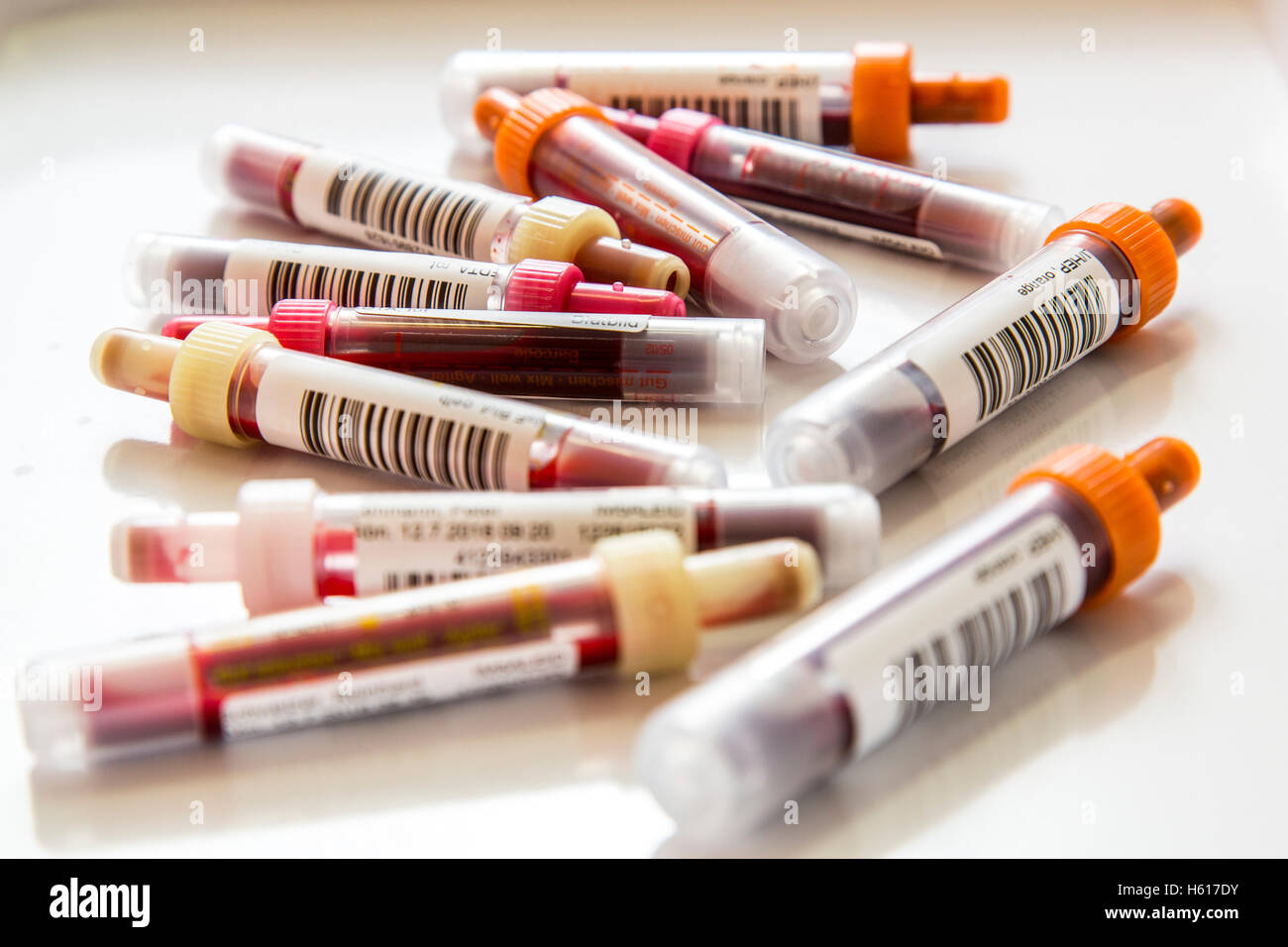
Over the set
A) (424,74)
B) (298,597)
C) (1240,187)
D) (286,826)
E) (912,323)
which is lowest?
(286,826)

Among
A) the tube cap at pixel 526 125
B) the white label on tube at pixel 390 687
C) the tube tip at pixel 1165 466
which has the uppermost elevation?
the tube cap at pixel 526 125

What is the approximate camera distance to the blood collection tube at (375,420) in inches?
32.7

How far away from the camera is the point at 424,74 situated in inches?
53.7

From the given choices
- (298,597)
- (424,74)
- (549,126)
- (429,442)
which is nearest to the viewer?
(298,597)

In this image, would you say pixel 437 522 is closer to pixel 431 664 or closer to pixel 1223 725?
pixel 431 664

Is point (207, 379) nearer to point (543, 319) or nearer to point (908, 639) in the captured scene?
point (543, 319)

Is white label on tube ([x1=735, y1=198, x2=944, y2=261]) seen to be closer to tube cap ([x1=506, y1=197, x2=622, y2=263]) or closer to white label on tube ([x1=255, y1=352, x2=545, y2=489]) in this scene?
tube cap ([x1=506, y1=197, x2=622, y2=263])

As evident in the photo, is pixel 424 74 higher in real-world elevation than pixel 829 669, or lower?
higher

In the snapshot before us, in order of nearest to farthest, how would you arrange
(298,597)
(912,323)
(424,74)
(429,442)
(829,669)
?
(829,669), (298,597), (429,442), (912,323), (424,74)

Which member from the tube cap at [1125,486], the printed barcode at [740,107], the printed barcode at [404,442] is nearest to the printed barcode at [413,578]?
the printed barcode at [404,442]

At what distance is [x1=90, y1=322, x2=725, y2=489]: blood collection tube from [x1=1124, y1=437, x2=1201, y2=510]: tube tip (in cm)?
24

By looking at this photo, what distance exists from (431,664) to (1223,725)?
0.41 meters

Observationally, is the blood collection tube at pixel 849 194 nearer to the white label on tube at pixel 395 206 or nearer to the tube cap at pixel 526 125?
the tube cap at pixel 526 125

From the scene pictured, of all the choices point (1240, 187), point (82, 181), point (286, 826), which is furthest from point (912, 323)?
point (82, 181)
